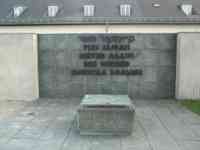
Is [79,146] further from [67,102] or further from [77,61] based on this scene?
[77,61]

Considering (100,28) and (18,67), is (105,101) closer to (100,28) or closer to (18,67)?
(18,67)

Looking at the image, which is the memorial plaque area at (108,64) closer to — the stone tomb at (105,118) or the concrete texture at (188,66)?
the concrete texture at (188,66)

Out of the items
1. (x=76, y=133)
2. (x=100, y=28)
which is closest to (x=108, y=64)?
(x=76, y=133)

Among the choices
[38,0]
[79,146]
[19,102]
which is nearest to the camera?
[79,146]

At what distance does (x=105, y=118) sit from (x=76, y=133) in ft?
2.58

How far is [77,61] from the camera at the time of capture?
33.8 ft

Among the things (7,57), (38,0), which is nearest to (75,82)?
(7,57)

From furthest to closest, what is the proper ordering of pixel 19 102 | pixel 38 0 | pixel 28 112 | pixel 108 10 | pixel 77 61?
pixel 38 0
pixel 108 10
pixel 77 61
pixel 19 102
pixel 28 112

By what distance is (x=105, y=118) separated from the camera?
5.90m

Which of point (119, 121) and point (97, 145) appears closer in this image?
point (97, 145)

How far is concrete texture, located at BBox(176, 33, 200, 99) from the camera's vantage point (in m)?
9.80

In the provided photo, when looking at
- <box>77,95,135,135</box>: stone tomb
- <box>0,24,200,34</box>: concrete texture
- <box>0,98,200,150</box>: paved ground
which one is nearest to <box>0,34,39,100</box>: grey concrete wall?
<box>0,98,200,150</box>: paved ground

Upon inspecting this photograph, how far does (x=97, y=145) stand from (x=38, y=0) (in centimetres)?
1865

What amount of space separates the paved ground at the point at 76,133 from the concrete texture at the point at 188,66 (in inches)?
44.7
